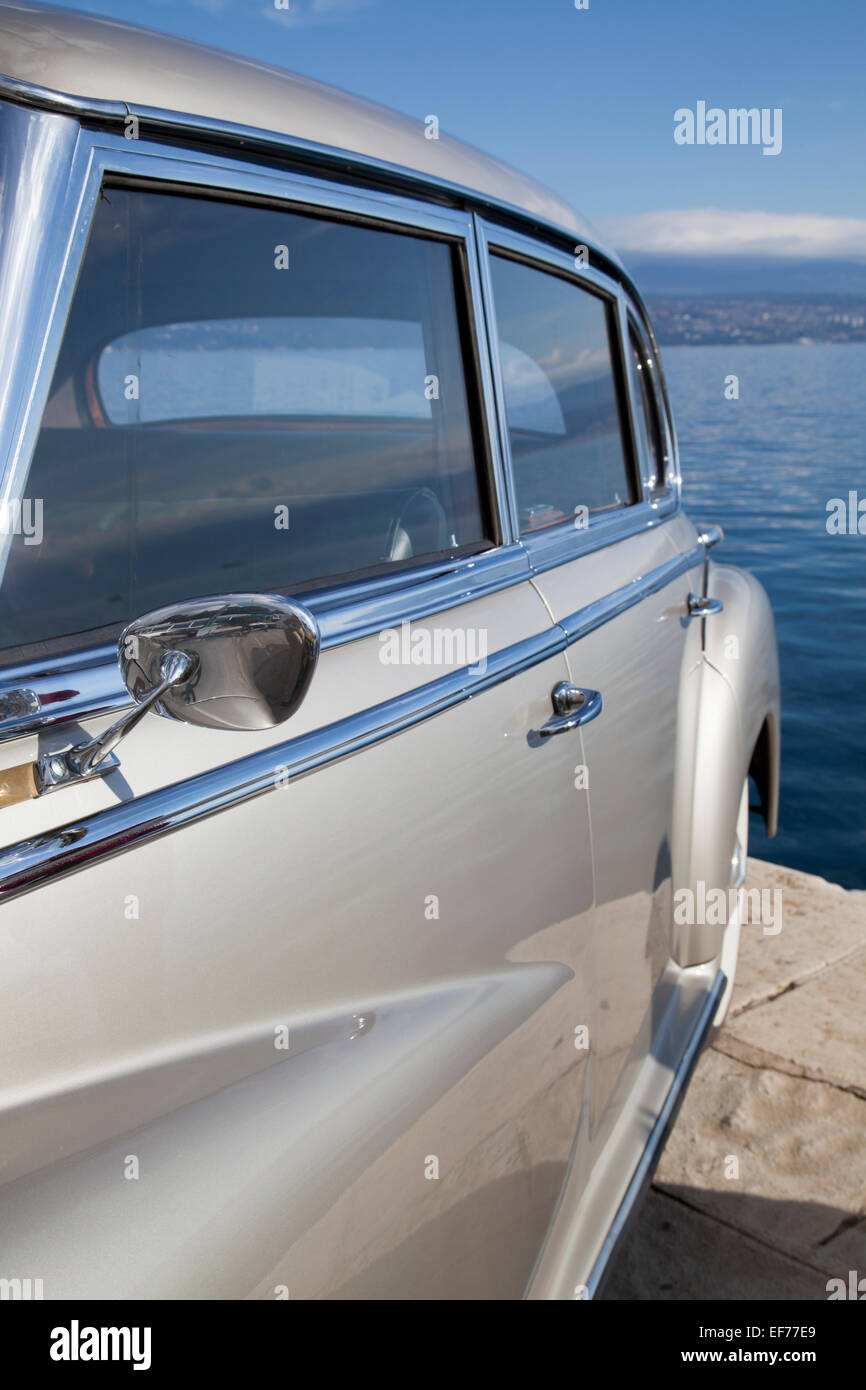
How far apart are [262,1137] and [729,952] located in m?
2.28

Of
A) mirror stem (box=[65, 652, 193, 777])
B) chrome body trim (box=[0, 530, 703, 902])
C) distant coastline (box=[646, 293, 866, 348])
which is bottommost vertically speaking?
chrome body trim (box=[0, 530, 703, 902])

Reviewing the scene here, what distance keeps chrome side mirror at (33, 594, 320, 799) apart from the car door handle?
2.49ft

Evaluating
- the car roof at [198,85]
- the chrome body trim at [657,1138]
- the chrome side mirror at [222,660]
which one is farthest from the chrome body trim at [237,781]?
the chrome body trim at [657,1138]

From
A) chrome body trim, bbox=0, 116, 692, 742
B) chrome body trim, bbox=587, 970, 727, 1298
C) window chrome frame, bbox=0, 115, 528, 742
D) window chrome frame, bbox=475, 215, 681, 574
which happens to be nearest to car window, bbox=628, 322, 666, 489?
window chrome frame, bbox=475, 215, 681, 574

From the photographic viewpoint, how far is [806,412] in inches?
1058

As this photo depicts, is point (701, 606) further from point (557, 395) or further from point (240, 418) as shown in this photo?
point (240, 418)

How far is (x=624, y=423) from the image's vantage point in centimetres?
273

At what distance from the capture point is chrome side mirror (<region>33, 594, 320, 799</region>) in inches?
34.3

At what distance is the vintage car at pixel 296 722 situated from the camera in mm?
941

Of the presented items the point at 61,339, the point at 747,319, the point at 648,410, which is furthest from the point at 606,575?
the point at 747,319

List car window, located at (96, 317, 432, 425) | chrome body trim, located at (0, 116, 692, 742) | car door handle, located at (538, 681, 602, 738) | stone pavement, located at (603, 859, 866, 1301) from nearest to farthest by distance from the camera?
chrome body trim, located at (0, 116, 692, 742), car window, located at (96, 317, 432, 425), car door handle, located at (538, 681, 602, 738), stone pavement, located at (603, 859, 866, 1301)

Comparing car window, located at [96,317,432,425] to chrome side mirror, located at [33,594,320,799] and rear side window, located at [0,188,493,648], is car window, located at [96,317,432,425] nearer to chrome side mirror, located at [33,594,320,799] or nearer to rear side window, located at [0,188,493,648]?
rear side window, located at [0,188,493,648]

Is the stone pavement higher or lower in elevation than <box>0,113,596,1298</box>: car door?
lower

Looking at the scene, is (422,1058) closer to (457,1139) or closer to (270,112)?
(457,1139)
